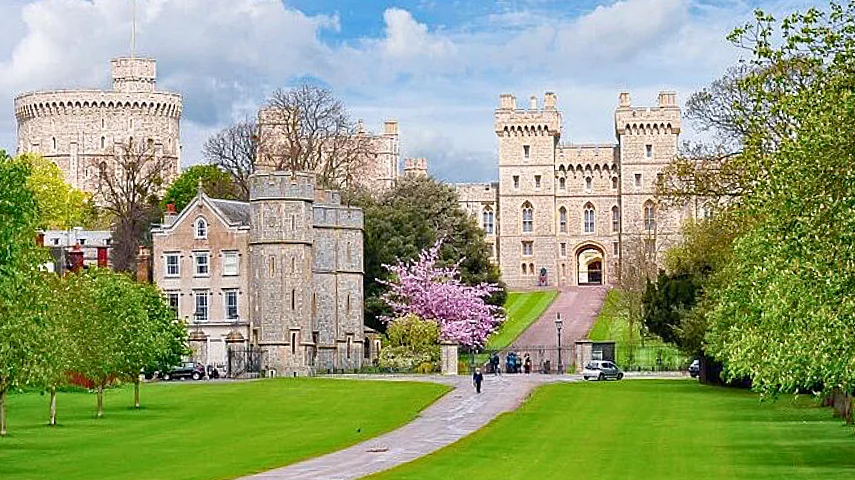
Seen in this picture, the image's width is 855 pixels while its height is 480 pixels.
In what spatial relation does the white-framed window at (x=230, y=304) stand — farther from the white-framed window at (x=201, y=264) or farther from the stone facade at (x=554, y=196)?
the stone facade at (x=554, y=196)

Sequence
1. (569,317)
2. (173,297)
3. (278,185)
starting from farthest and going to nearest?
(569,317), (173,297), (278,185)

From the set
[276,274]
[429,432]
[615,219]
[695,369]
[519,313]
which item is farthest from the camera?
[615,219]

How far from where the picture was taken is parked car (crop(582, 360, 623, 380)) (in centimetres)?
6284

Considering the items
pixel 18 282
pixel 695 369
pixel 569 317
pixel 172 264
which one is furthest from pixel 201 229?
pixel 18 282

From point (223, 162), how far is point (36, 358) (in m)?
62.9

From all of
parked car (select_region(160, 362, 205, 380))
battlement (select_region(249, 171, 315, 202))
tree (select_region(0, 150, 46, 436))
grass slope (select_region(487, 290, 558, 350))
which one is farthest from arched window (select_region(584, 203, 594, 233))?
tree (select_region(0, 150, 46, 436))

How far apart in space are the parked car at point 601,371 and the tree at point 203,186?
33.2 m

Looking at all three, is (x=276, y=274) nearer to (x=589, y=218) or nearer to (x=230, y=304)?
(x=230, y=304)

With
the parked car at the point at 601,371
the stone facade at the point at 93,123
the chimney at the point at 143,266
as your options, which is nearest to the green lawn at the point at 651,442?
the parked car at the point at 601,371

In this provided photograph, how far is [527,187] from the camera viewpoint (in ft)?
444

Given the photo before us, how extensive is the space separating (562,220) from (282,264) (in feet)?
222

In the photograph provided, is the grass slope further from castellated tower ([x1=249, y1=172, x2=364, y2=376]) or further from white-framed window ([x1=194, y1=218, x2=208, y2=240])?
white-framed window ([x1=194, y1=218, x2=208, y2=240])

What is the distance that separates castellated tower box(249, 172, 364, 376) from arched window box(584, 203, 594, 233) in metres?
64.5

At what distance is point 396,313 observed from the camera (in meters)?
79.4
